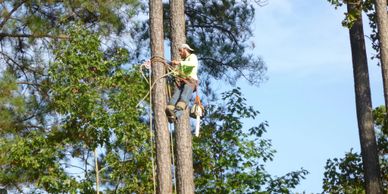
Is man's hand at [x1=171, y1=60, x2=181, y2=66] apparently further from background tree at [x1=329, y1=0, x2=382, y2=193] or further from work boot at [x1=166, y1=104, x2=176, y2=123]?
background tree at [x1=329, y1=0, x2=382, y2=193]

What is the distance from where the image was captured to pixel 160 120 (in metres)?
10.8

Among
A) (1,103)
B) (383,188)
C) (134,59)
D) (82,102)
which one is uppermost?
(134,59)

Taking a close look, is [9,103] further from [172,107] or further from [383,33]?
[383,33]

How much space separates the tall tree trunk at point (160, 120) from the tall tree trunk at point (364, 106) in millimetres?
5101

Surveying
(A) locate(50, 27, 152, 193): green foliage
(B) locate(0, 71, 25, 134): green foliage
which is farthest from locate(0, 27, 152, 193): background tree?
(B) locate(0, 71, 25, 134): green foliage

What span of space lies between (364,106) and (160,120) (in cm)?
565

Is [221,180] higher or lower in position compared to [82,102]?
lower

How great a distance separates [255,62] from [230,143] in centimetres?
541

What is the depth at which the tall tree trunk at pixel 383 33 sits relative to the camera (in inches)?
515

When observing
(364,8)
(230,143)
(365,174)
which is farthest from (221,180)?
(364,8)

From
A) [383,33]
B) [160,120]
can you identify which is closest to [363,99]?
[383,33]

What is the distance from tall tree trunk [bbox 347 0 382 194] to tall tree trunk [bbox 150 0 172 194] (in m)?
5.10

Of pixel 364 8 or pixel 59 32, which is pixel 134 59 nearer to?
pixel 59 32

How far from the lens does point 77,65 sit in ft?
45.3
